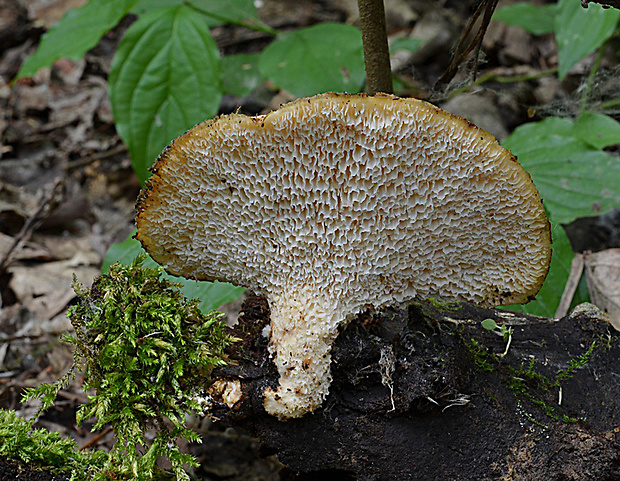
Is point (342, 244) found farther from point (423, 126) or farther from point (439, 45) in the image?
point (439, 45)

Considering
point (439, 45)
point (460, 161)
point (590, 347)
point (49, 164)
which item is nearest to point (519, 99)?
point (439, 45)

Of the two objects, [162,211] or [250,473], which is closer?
[162,211]

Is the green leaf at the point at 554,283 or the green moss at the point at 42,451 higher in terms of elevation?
the green moss at the point at 42,451

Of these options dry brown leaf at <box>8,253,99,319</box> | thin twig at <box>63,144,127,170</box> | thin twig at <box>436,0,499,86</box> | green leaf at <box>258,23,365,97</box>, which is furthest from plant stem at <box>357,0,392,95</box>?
thin twig at <box>63,144,127,170</box>

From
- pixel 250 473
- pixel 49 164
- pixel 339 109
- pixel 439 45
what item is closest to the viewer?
pixel 339 109

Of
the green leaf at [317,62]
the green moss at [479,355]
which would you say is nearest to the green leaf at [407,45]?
the green leaf at [317,62]

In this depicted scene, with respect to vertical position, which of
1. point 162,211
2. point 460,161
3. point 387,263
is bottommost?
point 387,263

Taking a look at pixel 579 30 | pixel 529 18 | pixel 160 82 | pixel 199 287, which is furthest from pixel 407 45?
pixel 199 287

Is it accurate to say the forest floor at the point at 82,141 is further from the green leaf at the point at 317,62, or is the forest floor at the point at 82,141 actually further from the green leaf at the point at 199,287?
the green leaf at the point at 199,287
